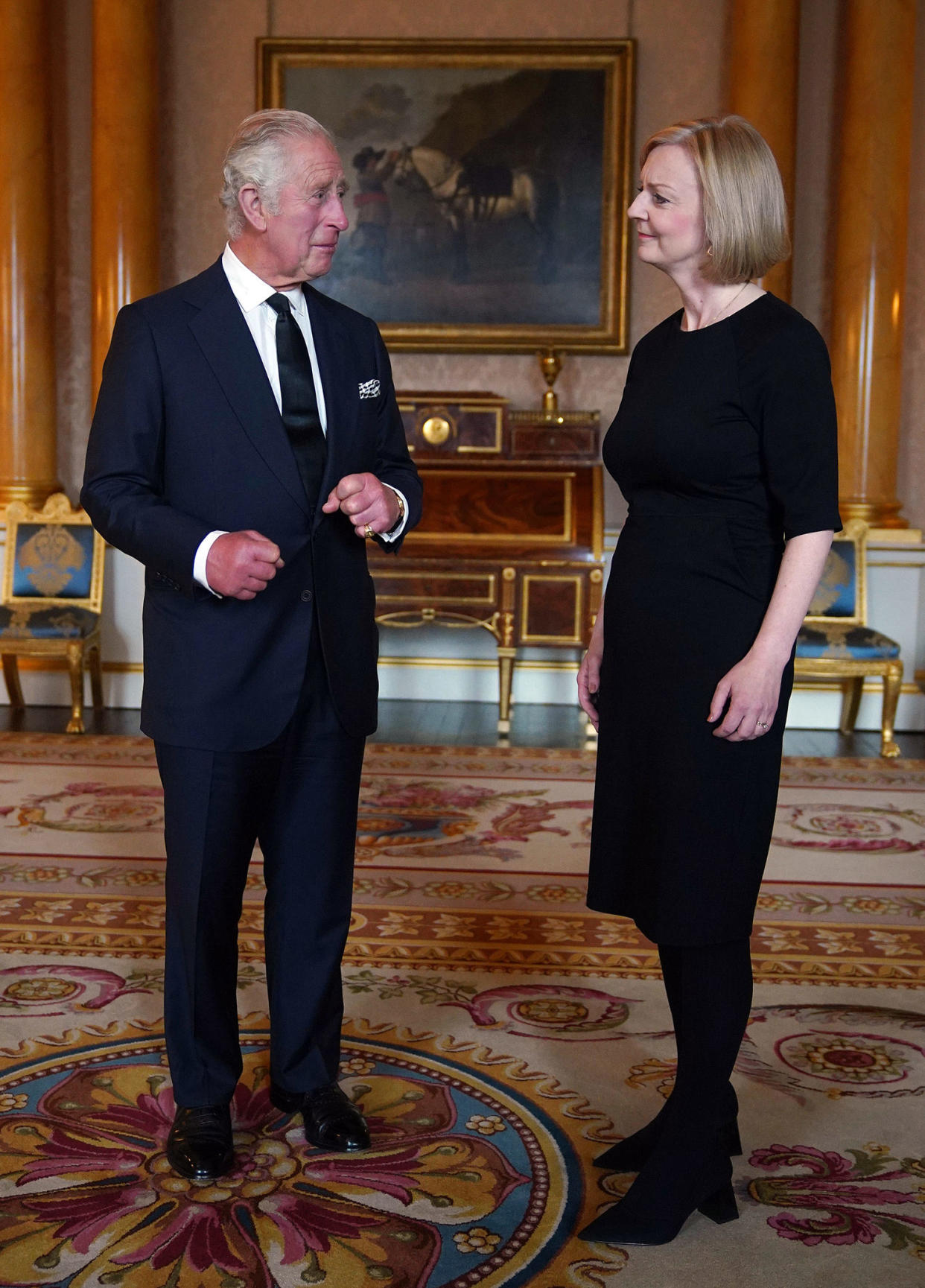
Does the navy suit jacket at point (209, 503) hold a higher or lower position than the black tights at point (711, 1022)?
higher

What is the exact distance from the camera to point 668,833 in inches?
75.2

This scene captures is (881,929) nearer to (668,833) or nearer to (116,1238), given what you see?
(668,833)

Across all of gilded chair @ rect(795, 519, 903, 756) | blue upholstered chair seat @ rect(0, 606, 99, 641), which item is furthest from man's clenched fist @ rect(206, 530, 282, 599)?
blue upholstered chair seat @ rect(0, 606, 99, 641)

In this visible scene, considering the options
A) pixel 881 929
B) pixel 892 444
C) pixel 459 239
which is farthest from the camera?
pixel 459 239

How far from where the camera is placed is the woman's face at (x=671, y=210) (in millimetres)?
1816

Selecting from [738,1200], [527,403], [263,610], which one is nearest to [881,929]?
[738,1200]

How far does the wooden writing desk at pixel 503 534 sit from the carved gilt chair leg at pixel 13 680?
1837 mm

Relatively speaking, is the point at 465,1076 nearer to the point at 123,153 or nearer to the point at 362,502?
the point at 362,502

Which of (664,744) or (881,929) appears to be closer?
(664,744)

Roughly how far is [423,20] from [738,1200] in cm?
638

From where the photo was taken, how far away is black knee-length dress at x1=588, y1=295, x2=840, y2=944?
1.79 metres

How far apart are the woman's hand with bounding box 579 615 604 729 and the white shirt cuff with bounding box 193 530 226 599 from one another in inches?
23.6

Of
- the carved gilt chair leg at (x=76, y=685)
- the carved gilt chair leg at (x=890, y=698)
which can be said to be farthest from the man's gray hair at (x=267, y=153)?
the carved gilt chair leg at (x=890, y=698)

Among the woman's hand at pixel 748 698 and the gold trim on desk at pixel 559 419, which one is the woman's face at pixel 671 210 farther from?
the gold trim on desk at pixel 559 419
